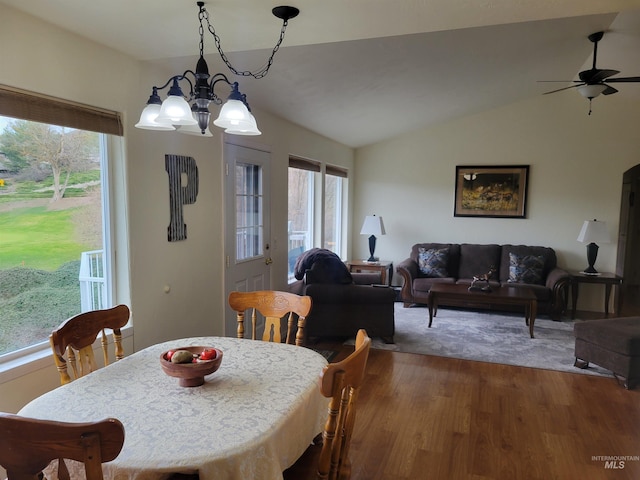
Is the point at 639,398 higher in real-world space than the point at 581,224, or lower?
lower

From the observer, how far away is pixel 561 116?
6.02 meters

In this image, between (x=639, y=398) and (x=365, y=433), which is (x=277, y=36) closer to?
(x=365, y=433)

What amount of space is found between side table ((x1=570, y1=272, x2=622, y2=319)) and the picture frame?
1.21 m

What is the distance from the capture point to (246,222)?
4074 mm

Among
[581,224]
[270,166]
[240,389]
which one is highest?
[270,166]

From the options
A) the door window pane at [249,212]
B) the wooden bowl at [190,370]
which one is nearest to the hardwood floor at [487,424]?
the wooden bowl at [190,370]

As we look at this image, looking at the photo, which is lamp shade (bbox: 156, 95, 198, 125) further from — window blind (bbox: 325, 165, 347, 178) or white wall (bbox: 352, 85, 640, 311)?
white wall (bbox: 352, 85, 640, 311)

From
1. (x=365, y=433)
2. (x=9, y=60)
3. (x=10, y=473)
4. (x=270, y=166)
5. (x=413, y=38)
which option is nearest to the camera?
(x=10, y=473)

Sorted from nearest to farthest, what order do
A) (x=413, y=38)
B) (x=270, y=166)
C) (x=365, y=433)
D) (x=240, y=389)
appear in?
1. (x=240, y=389)
2. (x=365, y=433)
3. (x=413, y=38)
4. (x=270, y=166)

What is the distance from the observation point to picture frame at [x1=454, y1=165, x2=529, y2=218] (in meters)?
6.28

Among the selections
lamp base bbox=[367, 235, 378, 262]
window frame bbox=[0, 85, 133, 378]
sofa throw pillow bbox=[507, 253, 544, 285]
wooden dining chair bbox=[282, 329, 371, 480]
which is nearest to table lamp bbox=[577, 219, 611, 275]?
sofa throw pillow bbox=[507, 253, 544, 285]

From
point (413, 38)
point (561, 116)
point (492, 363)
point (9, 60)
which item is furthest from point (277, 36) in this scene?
point (561, 116)

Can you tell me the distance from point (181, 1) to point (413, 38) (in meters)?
1.94

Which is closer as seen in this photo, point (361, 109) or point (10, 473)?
point (10, 473)
